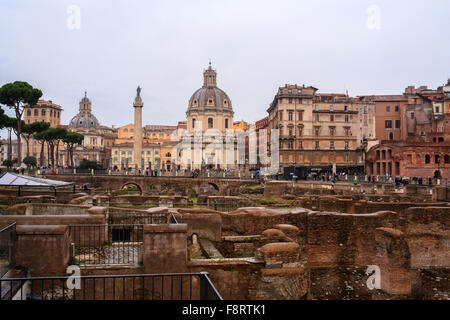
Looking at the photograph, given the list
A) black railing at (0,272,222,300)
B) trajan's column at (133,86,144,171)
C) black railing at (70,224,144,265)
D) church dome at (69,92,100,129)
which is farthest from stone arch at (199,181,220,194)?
church dome at (69,92,100,129)

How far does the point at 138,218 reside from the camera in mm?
13070

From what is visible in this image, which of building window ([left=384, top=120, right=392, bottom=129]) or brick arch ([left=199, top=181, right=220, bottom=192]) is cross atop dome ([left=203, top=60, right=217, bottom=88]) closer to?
building window ([left=384, top=120, right=392, bottom=129])

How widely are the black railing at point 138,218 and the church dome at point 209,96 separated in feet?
239

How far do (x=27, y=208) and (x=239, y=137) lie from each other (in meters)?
82.6

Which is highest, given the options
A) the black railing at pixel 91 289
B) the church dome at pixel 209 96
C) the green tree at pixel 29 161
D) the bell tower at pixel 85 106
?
the bell tower at pixel 85 106

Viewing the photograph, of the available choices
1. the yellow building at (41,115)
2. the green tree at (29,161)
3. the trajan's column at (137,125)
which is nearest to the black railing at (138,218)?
the trajan's column at (137,125)

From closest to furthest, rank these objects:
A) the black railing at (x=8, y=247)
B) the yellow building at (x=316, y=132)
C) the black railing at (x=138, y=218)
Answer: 1. the black railing at (x=8, y=247)
2. the black railing at (x=138, y=218)
3. the yellow building at (x=316, y=132)

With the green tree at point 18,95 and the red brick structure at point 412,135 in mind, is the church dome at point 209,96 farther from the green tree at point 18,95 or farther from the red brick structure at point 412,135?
the green tree at point 18,95

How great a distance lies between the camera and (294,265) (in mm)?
8953

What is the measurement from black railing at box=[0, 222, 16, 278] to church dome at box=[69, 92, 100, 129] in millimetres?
118963

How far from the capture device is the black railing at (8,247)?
283 inches
